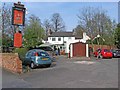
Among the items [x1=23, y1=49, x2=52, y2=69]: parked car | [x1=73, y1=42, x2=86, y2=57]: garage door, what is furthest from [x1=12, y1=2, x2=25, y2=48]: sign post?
[x1=73, y1=42, x2=86, y2=57]: garage door

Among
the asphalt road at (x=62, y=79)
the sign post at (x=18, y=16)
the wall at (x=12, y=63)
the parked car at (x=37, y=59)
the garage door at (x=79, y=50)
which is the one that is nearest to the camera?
the asphalt road at (x=62, y=79)

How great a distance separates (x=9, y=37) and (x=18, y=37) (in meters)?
31.1

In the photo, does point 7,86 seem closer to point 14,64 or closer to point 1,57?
point 14,64

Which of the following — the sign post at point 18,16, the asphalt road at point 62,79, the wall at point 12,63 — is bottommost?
the asphalt road at point 62,79

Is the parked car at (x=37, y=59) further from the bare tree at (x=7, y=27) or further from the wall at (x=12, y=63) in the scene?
the bare tree at (x=7, y=27)

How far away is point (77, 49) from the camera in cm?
4141

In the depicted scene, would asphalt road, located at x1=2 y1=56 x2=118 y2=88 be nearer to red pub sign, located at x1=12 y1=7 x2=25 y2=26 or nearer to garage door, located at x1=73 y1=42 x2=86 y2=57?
red pub sign, located at x1=12 y1=7 x2=25 y2=26

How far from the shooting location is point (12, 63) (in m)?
16.9

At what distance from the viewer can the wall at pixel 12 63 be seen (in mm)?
16353

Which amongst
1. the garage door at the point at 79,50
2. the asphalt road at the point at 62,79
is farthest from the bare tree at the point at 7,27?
the asphalt road at the point at 62,79

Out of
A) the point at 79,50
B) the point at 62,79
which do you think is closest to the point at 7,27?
the point at 79,50

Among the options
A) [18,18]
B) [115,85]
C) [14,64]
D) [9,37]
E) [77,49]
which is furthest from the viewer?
[9,37]

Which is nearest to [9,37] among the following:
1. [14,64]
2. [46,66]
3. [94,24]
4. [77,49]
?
[77,49]

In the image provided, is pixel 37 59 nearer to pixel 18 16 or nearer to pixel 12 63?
pixel 12 63
